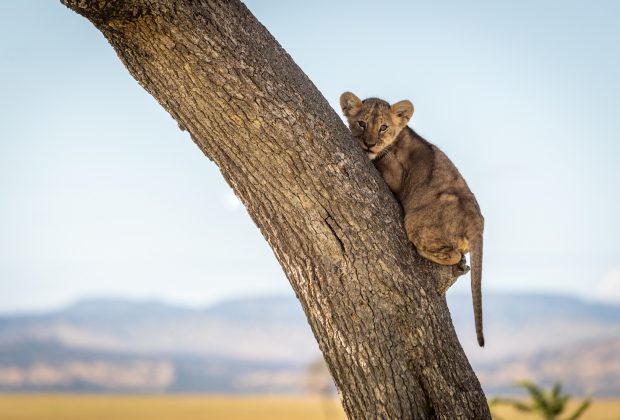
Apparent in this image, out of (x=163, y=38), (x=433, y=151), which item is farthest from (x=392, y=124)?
(x=163, y=38)

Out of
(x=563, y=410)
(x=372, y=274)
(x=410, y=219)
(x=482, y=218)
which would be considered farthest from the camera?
(x=563, y=410)

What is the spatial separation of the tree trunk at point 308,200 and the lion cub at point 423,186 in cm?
44

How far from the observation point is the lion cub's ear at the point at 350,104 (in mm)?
6855

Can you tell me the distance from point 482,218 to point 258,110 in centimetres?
202

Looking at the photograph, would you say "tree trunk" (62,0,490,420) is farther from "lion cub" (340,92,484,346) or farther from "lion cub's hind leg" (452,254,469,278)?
"lion cub's hind leg" (452,254,469,278)

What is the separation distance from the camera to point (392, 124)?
266 inches

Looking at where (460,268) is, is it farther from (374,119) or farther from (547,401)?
(547,401)

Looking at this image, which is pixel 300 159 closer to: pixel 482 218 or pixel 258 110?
pixel 258 110

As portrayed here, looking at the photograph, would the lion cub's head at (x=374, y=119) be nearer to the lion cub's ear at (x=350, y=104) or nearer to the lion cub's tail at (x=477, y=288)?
the lion cub's ear at (x=350, y=104)

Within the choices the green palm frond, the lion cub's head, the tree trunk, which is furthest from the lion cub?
the green palm frond

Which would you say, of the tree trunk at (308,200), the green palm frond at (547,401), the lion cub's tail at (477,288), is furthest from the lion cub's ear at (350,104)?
the green palm frond at (547,401)

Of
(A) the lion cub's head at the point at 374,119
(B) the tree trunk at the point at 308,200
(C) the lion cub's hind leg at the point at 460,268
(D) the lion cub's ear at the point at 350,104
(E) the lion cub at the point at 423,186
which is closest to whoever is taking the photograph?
(B) the tree trunk at the point at 308,200

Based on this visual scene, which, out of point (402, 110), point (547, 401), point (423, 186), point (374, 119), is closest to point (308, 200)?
point (423, 186)

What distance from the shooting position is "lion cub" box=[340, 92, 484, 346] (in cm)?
565
